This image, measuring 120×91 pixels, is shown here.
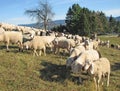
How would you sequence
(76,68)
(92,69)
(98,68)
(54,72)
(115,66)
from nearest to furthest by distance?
(92,69) < (98,68) < (76,68) < (54,72) < (115,66)

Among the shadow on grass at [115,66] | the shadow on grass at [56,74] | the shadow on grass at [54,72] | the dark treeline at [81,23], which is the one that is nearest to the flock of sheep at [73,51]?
the shadow on grass at [56,74]

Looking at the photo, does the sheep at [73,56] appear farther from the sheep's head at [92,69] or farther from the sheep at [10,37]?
the sheep at [10,37]

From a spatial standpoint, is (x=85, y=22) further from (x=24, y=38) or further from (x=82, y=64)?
(x=82, y=64)

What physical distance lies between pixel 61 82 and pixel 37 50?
28.8ft

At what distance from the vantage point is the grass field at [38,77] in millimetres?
18844

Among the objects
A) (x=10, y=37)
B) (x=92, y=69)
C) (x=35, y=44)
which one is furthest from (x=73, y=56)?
(x=10, y=37)

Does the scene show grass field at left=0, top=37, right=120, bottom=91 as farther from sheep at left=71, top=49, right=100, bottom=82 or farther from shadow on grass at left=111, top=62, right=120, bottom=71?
shadow on grass at left=111, top=62, right=120, bottom=71

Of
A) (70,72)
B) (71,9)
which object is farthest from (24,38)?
(71,9)

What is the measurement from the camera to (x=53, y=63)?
79.4ft

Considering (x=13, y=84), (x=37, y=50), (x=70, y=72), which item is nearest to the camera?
(x=13, y=84)

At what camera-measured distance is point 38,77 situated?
20234mm

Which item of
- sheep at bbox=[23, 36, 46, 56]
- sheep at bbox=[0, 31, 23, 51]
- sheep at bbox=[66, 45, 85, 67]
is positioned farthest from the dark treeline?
sheep at bbox=[66, 45, 85, 67]

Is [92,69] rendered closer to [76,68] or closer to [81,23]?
[76,68]

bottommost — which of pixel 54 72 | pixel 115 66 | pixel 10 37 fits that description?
pixel 115 66
